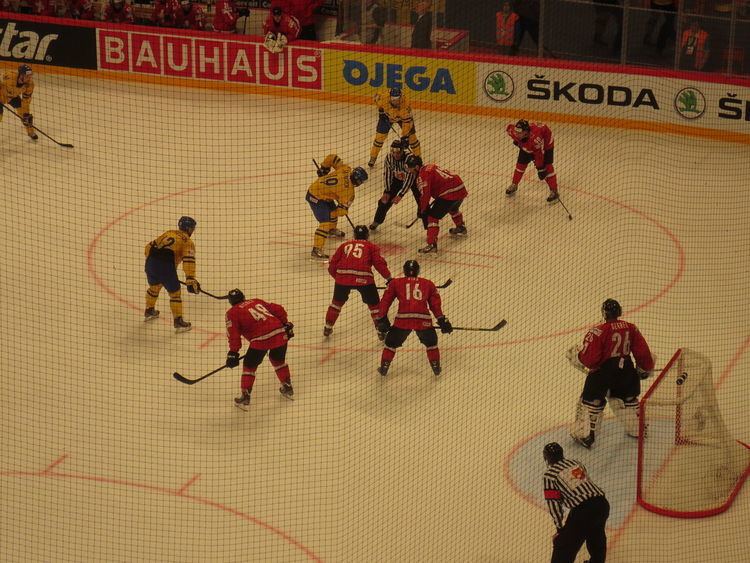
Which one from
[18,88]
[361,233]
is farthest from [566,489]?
[18,88]

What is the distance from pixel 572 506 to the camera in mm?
9062

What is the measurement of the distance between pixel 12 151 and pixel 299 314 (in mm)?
6207

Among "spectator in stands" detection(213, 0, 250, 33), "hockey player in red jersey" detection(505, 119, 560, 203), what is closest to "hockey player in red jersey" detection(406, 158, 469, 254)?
"hockey player in red jersey" detection(505, 119, 560, 203)

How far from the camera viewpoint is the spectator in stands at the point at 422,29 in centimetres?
1870

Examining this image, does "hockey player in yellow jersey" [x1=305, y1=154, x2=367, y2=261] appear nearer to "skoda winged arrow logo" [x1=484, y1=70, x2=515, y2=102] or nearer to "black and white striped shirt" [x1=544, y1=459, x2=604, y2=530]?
"skoda winged arrow logo" [x1=484, y1=70, x2=515, y2=102]

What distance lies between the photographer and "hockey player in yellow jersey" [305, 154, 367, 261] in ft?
47.8

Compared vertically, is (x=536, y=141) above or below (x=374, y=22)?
below

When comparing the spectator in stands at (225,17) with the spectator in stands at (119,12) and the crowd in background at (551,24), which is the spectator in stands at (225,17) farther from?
the spectator in stands at (119,12)

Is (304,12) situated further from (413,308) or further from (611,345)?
(611,345)

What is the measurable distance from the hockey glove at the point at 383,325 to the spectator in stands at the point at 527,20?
272 inches

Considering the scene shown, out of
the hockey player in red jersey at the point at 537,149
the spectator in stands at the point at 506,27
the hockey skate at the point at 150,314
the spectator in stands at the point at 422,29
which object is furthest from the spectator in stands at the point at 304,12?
the hockey skate at the point at 150,314

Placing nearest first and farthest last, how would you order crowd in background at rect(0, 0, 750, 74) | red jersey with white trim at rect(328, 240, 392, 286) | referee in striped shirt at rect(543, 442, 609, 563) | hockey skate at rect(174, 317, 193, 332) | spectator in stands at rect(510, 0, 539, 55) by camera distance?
referee in striped shirt at rect(543, 442, 609, 563) → red jersey with white trim at rect(328, 240, 392, 286) → hockey skate at rect(174, 317, 193, 332) → crowd in background at rect(0, 0, 750, 74) → spectator in stands at rect(510, 0, 539, 55)

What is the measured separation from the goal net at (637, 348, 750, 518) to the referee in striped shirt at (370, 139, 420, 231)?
15.6 feet

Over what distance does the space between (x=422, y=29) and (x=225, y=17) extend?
310cm
